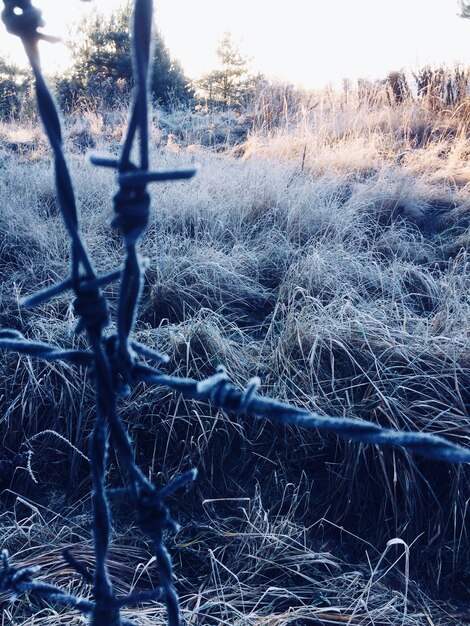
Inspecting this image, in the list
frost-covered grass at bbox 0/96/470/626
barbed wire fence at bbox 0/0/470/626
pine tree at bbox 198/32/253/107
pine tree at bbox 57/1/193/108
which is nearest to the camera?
barbed wire fence at bbox 0/0/470/626

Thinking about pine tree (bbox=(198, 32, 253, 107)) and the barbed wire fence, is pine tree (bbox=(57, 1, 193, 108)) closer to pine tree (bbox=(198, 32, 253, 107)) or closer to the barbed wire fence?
pine tree (bbox=(198, 32, 253, 107))

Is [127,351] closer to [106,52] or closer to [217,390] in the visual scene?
[217,390]

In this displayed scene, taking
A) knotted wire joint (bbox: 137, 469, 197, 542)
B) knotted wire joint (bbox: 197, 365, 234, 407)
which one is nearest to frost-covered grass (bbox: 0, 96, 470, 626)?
knotted wire joint (bbox: 137, 469, 197, 542)

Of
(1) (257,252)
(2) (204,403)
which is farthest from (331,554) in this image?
(1) (257,252)

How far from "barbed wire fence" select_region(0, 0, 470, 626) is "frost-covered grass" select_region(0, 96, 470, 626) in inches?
33.6

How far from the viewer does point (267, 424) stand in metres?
1.85

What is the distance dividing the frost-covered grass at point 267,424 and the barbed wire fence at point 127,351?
33.6 inches

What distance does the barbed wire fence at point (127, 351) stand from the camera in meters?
0.45

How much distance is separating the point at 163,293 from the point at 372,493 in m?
1.17

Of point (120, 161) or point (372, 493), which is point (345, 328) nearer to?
point (372, 493)

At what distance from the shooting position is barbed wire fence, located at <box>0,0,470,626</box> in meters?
0.45

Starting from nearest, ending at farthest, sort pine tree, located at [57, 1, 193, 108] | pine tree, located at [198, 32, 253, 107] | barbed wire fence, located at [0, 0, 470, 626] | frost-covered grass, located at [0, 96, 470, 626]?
barbed wire fence, located at [0, 0, 470, 626], frost-covered grass, located at [0, 96, 470, 626], pine tree, located at [57, 1, 193, 108], pine tree, located at [198, 32, 253, 107]

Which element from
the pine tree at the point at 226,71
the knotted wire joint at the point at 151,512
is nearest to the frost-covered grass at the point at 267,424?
the knotted wire joint at the point at 151,512

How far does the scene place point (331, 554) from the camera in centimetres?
158
